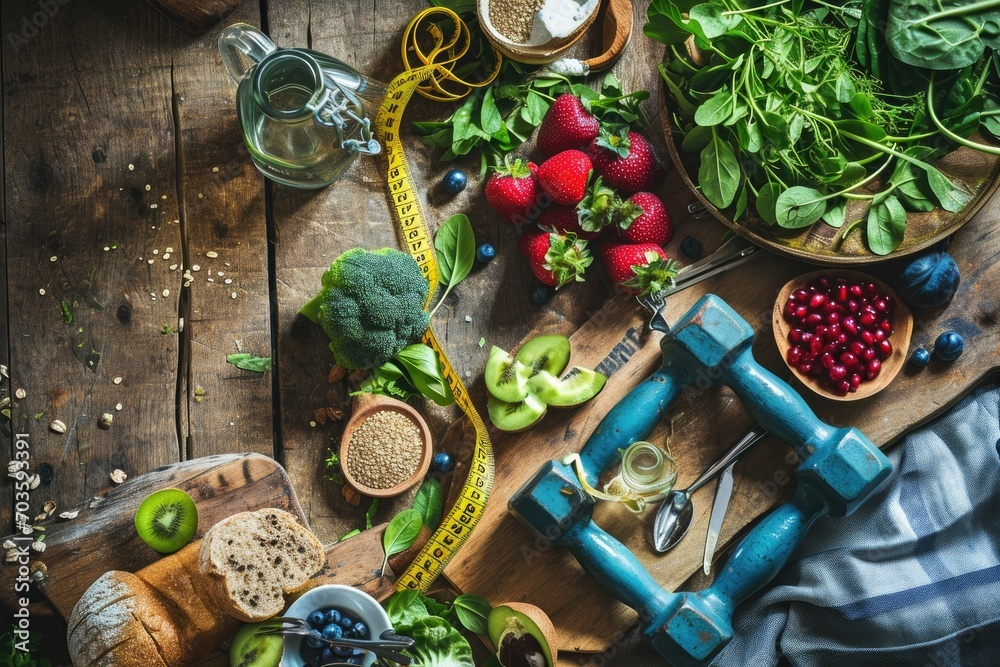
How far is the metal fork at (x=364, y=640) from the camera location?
257 cm

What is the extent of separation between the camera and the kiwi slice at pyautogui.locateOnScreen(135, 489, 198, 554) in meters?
2.74

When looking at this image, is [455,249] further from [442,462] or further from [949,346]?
[949,346]

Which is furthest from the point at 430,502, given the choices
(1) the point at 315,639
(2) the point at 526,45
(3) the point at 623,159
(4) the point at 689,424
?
(2) the point at 526,45

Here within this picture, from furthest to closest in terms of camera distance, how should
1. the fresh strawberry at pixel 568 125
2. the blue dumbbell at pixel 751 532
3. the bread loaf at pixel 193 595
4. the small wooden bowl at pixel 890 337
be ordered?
the fresh strawberry at pixel 568 125 < the small wooden bowl at pixel 890 337 < the blue dumbbell at pixel 751 532 < the bread loaf at pixel 193 595

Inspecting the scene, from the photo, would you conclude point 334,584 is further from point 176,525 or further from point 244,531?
point 176,525

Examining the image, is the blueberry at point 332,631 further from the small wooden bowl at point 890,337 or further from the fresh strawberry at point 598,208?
the small wooden bowl at point 890,337

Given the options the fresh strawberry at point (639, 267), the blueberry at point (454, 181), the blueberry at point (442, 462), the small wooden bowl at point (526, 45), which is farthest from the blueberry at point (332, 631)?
the small wooden bowl at point (526, 45)

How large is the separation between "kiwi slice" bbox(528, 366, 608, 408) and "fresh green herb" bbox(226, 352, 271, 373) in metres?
1.01

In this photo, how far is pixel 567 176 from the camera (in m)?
2.81

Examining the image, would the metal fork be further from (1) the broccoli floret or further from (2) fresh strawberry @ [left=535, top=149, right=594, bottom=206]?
(2) fresh strawberry @ [left=535, top=149, right=594, bottom=206]

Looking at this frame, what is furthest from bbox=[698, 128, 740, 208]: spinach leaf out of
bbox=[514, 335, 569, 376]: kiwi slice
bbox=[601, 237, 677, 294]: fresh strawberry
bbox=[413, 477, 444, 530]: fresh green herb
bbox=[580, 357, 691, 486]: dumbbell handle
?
bbox=[413, 477, 444, 530]: fresh green herb

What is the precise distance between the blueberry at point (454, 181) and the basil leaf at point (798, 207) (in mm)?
1141

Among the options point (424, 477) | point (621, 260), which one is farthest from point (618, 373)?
point (424, 477)

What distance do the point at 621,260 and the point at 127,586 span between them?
6.46 ft
